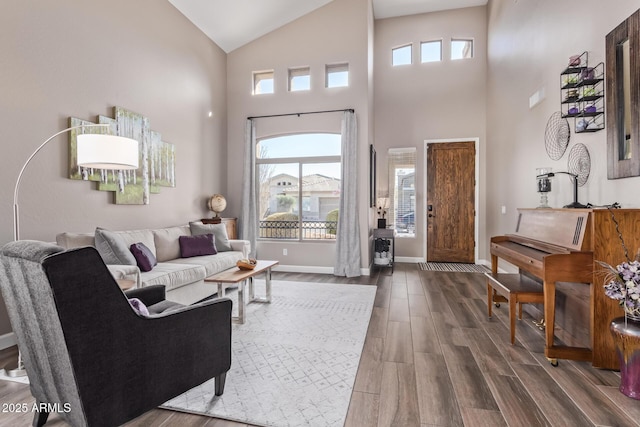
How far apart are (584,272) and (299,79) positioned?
502 centimetres

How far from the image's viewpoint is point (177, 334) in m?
1.55

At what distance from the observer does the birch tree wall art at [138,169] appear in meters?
3.27

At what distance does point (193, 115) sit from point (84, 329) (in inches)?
176

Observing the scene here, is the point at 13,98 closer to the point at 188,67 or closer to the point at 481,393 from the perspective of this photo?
the point at 188,67

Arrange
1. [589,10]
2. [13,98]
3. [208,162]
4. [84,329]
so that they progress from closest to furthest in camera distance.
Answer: [84,329], [13,98], [589,10], [208,162]

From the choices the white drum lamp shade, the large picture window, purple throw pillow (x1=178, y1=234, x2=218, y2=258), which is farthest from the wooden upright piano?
purple throw pillow (x1=178, y1=234, x2=218, y2=258)

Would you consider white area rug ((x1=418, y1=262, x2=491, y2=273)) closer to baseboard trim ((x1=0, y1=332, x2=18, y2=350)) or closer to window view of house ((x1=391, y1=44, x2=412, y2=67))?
window view of house ((x1=391, y1=44, x2=412, y2=67))

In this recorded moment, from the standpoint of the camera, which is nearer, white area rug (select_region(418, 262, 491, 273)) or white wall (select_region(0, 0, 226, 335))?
white wall (select_region(0, 0, 226, 335))

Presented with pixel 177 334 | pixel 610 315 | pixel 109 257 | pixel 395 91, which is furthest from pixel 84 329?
pixel 395 91

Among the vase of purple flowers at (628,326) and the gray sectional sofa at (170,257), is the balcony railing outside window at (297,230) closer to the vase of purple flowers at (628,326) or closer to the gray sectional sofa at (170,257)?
the gray sectional sofa at (170,257)

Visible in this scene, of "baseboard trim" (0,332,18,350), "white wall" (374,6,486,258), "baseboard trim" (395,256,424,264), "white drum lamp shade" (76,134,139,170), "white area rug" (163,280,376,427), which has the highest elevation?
"white wall" (374,6,486,258)

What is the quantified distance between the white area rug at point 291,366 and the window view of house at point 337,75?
3.70 metres

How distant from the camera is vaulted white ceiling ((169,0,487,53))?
4.83m

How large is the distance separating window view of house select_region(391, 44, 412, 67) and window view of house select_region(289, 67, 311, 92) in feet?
6.80
